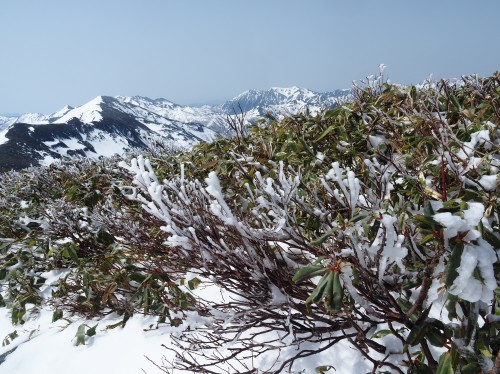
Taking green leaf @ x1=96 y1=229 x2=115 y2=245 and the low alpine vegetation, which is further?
green leaf @ x1=96 y1=229 x2=115 y2=245

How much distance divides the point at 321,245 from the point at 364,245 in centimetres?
34

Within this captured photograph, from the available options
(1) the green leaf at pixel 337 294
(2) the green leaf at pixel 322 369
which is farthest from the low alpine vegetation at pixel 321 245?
(2) the green leaf at pixel 322 369

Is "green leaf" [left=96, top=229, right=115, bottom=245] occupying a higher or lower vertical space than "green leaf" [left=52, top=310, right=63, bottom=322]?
higher

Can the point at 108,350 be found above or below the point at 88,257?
below

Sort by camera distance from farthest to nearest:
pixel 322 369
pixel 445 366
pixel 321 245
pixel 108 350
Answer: pixel 108 350 → pixel 322 369 → pixel 321 245 → pixel 445 366

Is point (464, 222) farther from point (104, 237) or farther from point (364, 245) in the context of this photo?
point (104, 237)

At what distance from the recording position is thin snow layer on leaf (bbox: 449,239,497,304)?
1103 mm

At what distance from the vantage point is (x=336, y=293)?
132 cm

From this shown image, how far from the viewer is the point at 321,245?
199 centimetres

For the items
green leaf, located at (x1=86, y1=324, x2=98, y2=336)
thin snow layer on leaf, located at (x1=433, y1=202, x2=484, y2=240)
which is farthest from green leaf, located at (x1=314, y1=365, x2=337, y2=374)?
green leaf, located at (x1=86, y1=324, x2=98, y2=336)

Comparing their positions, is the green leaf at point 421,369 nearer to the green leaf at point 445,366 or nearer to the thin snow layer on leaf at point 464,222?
the green leaf at point 445,366

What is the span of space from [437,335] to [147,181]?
1.65 m

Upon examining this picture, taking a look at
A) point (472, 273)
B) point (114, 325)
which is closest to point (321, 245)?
point (472, 273)

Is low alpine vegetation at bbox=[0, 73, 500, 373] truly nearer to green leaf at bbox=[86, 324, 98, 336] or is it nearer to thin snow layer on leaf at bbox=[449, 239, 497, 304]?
thin snow layer on leaf at bbox=[449, 239, 497, 304]
